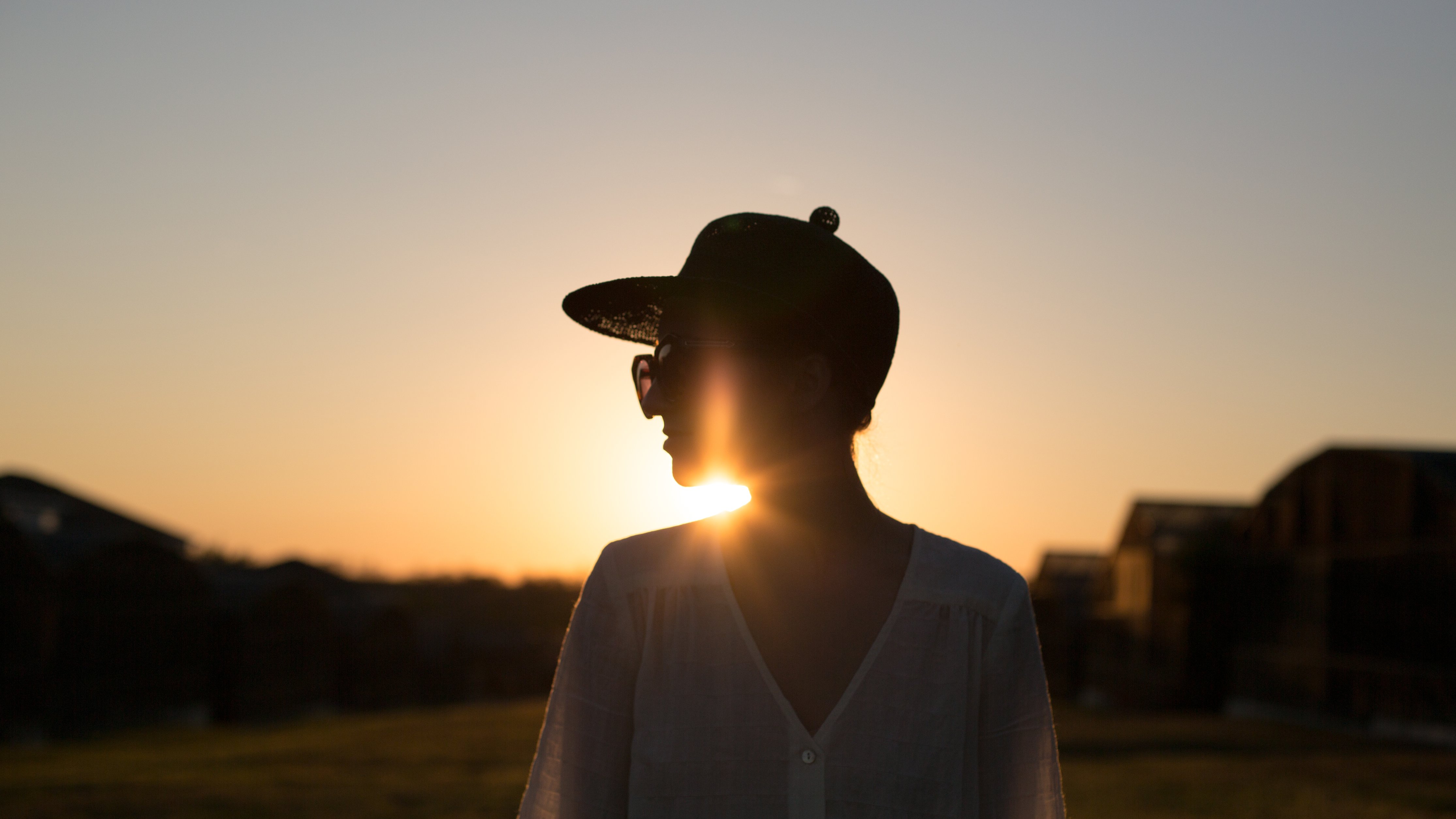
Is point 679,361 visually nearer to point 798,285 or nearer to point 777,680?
point 798,285

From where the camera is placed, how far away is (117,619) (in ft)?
80.0

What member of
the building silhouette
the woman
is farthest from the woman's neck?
the building silhouette

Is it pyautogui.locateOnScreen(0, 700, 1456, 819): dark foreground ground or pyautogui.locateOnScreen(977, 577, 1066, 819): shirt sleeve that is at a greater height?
pyautogui.locateOnScreen(977, 577, 1066, 819): shirt sleeve

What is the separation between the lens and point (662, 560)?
206 centimetres

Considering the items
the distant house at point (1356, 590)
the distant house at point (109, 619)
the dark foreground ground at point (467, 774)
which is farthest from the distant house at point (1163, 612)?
the distant house at point (109, 619)

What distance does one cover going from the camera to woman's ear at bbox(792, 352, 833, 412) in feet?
6.81

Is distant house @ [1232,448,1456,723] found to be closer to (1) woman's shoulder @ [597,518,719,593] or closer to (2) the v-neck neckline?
(2) the v-neck neckline

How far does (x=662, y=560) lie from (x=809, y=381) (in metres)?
0.40

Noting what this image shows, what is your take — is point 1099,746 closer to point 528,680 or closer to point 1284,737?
point 1284,737

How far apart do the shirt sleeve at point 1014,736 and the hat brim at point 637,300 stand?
2.47 feet

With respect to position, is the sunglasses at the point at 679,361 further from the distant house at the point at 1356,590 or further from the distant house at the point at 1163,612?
the distant house at the point at 1163,612

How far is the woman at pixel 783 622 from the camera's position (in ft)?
6.45

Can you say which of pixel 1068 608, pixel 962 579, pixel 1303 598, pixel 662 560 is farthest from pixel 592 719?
Result: pixel 1068 608

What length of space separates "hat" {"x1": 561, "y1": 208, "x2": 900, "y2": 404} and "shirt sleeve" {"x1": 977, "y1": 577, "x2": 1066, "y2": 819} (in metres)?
0.50
